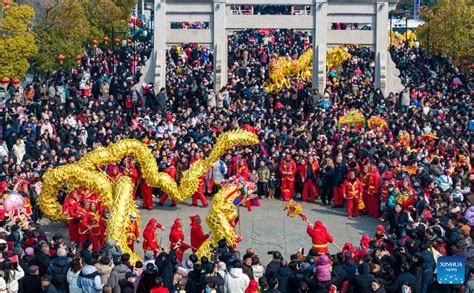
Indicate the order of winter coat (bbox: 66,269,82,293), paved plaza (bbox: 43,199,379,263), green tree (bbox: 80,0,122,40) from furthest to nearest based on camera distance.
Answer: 1. green tree (bbox: 80,0,122,40)
2. paved plaza (bbox: 43,199,379,263)
3. winter coat (bbox: 66,269,82,293)

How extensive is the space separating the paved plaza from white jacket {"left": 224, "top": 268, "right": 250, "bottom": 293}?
14.6ft

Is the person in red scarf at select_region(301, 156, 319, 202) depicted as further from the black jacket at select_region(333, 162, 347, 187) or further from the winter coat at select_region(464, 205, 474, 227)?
the winter coat at select_region(464, 205, 474, 227)

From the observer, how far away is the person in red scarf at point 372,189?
24.5 meters

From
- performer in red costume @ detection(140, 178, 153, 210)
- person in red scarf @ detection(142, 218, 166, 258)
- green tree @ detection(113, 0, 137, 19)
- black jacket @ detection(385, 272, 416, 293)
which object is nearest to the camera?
black jacket @ detection(385, 272, 416, 293)

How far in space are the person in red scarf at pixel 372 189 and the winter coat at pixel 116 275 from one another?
338 inches

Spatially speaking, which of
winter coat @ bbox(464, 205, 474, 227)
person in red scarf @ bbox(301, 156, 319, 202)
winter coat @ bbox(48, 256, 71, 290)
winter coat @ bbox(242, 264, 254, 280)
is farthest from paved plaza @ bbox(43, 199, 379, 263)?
winter coat @ bbox(48, 256, 71, 290)

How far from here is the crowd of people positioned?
17.3 metres

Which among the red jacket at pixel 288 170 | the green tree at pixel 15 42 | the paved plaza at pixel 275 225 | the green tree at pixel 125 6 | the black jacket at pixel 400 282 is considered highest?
the green tree at pixel 125 6

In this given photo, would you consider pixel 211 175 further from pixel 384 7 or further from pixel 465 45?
pixel 465 45

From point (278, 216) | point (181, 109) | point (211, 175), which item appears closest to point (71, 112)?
point (181, 109)

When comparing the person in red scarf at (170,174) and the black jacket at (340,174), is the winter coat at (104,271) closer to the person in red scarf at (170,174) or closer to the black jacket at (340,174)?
the person in red scarf at (170,174)

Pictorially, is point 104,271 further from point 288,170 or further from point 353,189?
point 288,170

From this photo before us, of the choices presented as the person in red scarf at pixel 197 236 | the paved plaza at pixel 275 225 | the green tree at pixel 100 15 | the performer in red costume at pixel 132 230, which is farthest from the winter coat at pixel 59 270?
the green tree at pixel 100 15

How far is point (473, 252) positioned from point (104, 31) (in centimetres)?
3044
